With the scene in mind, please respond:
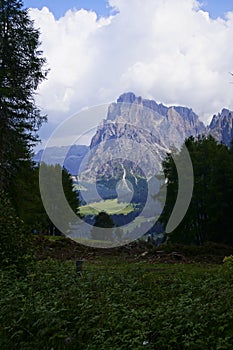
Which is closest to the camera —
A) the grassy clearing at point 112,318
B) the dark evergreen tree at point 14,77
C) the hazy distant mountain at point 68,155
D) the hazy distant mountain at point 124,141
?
the grassy clearing at point 112,318

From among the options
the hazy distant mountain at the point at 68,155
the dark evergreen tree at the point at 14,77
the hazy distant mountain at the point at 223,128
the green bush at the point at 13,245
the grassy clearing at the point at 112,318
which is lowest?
the grassy clearing at the point at 112,318

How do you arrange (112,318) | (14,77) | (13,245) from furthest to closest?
(14,77) → (13,245) → (112,318)

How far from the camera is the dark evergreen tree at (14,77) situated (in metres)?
22.4

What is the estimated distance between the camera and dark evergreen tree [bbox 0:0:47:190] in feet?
73.5

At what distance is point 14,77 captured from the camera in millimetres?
22594

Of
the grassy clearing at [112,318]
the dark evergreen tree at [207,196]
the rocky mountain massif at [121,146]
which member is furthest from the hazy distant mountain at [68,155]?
the dark evergreen tree at [207,196]

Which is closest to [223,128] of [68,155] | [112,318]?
[68,155]

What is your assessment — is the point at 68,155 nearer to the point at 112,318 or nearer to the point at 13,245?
the point at 13,245

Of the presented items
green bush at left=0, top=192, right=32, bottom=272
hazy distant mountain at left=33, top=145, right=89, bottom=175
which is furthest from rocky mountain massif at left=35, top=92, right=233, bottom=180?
green bush at left=0, top=192, right=32, bottom=272

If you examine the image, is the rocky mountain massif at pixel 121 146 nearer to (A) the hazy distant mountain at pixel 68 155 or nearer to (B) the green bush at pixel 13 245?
(A) the hazy distant mountain at pixel 68 155

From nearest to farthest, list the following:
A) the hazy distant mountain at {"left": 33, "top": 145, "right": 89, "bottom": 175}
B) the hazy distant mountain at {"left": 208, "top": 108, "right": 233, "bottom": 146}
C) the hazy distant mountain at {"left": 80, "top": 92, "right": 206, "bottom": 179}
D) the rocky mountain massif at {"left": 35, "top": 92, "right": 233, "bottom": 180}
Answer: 1. the hazy distant mountain at {"left": 33, "top": 145, "right": 89, "bottom": 175}
2. the rocky mountain massif at {"left": 35, "top": 92, "right": 233, "bottom": 180}
3. the hazy distant mountain at {"left": 80, "top": 92, "right": 206, "bottom": 179}
4. the hazy distant mountain at {"left": 208, "top": 108, "right": 233, "bottom": 146}

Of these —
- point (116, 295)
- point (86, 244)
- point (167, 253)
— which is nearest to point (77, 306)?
point (116, 295)

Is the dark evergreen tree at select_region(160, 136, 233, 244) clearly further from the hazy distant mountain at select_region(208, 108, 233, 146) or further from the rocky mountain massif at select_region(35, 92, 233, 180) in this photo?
the hazy distant mountain at select_region(208, 108, 233, 146)

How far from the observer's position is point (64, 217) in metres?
22.8
